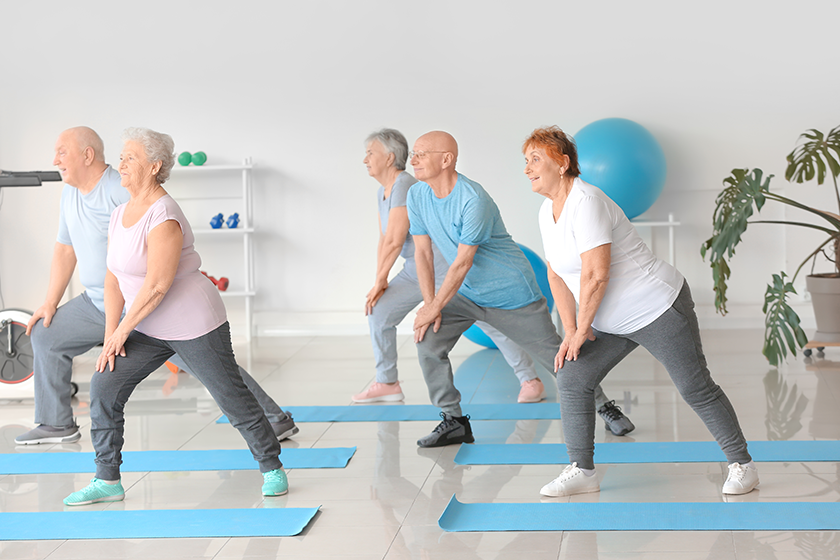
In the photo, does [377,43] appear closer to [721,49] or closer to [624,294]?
[721,49]

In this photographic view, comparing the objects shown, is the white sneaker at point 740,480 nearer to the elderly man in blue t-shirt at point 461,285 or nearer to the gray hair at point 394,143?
the elderly man in blue t-shirt at point 461,285

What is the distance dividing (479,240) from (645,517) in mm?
1196

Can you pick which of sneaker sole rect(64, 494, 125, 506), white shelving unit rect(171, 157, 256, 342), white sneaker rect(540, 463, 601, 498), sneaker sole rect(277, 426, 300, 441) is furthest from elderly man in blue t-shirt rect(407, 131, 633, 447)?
white shelving unit rect(171, 157, 256, 342)

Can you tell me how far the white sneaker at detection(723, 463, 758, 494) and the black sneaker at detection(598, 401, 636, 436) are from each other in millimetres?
736

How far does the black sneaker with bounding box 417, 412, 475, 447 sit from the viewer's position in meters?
3.33

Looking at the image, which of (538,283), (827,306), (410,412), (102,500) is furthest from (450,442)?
(827,306)

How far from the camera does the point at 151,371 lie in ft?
8.73

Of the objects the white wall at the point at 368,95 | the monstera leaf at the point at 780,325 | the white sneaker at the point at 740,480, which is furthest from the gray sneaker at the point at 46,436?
the monstera leaf at the point at 780,325

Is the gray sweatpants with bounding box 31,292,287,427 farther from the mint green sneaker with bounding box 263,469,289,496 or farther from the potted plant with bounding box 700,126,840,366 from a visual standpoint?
the potted plant with bounding box 700,126,840,366

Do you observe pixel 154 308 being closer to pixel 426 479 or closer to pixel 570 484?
pixel 426 479

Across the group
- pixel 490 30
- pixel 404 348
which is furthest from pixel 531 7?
pixel 404 348

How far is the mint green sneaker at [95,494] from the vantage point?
275 centimetres

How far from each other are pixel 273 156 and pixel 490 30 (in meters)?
1.85

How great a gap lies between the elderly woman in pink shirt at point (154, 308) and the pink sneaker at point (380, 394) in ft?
4.82
